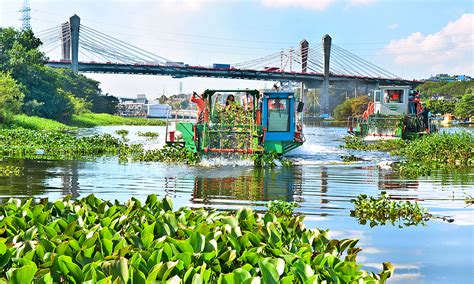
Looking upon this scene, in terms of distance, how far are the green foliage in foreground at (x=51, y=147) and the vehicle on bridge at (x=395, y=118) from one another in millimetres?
13474

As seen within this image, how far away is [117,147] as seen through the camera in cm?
2461

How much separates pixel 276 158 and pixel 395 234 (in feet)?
35.1

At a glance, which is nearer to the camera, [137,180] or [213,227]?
[213,227]

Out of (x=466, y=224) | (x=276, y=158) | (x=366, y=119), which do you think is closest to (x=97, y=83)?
(x=366, y=119)

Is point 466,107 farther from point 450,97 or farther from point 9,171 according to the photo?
point 9,171

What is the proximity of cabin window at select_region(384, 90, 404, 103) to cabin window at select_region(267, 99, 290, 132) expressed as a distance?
13420 millimetres

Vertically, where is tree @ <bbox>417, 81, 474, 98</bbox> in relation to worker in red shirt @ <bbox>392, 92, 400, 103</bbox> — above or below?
above

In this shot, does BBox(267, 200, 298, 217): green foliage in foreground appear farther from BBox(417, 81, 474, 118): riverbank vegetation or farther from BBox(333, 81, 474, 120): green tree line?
BBox(417, 81, 474, 118): riverbank vegetation

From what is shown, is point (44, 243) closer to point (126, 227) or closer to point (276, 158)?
point (126, 227)

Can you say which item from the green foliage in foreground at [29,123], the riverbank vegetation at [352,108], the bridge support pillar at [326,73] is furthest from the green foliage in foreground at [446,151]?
the bridge support pillar at [326,73]

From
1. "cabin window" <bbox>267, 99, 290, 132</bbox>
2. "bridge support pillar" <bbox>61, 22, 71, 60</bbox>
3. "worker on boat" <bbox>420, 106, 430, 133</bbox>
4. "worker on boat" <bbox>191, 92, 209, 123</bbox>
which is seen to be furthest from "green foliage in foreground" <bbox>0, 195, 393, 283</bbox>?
"bridge support pillar" <bbox>61, 22, 71, 60</bbox>

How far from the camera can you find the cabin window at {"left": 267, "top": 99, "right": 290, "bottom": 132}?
20.9 m

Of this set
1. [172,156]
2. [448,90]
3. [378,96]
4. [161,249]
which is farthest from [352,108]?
[161,249]

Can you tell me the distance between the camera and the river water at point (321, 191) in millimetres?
7168
